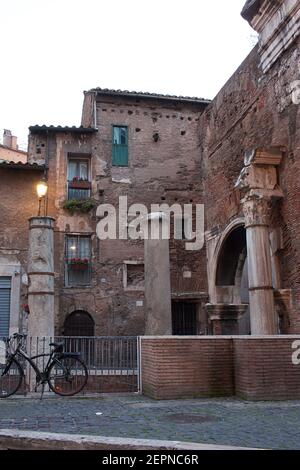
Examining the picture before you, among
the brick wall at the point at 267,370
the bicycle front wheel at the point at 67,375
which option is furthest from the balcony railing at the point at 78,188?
the brick wall at the point at 267,370

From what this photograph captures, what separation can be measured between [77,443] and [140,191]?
14308 mm

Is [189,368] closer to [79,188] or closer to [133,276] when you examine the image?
[133,276]

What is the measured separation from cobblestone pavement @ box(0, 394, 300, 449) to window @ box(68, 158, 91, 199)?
10698mm

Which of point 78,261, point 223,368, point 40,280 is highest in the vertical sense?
point 78,261

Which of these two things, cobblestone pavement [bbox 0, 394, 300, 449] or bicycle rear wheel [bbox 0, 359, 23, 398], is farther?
bicycle rear wheel [bbox 0, 359, 23, 398]

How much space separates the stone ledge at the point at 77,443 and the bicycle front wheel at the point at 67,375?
3.41m

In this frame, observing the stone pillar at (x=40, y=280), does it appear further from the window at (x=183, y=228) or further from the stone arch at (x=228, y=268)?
the window at (x=183, y=228)

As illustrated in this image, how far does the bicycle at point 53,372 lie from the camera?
866 centimetres

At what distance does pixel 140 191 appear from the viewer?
18703 millimetres

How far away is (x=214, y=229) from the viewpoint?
56.0 feet

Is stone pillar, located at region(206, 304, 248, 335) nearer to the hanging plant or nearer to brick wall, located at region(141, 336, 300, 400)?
the hanging plant

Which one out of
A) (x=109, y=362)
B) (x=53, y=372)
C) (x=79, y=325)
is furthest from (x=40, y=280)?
(x=79, y=325)

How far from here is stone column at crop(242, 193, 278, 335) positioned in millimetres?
11477

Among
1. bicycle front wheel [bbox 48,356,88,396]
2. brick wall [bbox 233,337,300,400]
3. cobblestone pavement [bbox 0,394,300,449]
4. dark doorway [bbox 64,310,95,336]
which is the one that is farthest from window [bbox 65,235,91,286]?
brick wall [bbox 233,337,300,400]
